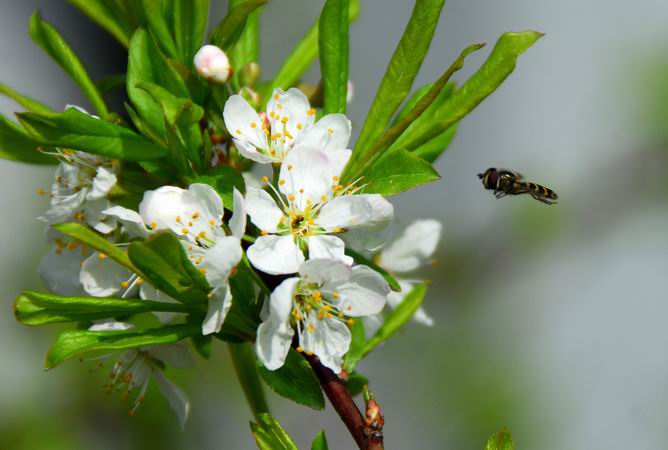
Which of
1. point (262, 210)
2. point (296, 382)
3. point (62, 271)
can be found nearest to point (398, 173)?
point (262, 210)

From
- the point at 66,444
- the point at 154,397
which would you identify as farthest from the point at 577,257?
the point at 66,444

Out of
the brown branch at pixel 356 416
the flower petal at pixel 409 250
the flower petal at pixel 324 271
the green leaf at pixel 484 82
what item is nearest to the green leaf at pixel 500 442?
the brown branch at pixel 356 416

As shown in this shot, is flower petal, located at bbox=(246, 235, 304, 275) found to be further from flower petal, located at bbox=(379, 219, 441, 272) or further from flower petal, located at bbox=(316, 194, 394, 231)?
flower petal, located at bbox=(379, 219, 441, 272)

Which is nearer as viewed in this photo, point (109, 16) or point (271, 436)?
point (271, 436)

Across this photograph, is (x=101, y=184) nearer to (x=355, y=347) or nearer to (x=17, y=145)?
(x=17, y=145)

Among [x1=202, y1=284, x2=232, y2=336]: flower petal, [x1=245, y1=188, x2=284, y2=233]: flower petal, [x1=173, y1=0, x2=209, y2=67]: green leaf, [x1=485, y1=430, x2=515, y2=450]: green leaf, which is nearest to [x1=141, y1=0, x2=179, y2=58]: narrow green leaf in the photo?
[x1=173, y1=0, x2=209, y2=67]: green leaf

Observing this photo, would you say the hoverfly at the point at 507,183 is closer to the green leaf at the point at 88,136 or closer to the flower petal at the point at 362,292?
the flower petal at the point at 362,292

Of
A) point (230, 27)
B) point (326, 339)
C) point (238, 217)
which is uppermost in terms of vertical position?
point (230, 27)
